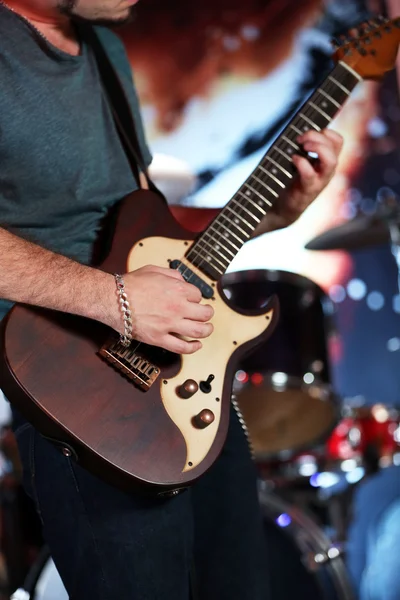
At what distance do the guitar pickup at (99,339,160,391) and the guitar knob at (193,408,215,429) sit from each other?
0.10 metres

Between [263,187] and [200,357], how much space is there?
40 centimetres

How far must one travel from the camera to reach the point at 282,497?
8.57 ft

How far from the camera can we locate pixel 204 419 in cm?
125

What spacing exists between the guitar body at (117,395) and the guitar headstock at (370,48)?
0.66 m

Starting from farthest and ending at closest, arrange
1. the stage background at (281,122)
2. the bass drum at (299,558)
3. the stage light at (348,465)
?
1. the stage background at (281,122)
2. the stage light at (348,465)
3. the bass drum at (299,558)

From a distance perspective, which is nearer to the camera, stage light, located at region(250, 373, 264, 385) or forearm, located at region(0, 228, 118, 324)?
forearm, located at region(0, 228, 118, 324)

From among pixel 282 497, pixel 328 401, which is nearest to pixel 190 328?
pixel 328 401

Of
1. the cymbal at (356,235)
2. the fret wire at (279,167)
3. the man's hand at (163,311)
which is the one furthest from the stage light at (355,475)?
the man's hand at (163,311)

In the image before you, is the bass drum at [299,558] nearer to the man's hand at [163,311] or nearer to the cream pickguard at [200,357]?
the cream pickguard at [200,357]

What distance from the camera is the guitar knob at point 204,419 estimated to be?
1249 mm

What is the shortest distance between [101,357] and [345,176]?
2.67 meters

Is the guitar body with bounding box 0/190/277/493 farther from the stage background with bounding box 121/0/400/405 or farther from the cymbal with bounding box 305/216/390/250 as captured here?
the stage background with bounding box 121/0/400/405

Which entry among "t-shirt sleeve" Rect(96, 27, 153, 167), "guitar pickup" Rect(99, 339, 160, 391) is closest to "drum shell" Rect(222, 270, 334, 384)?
"t-shirt sleeve" Rect(96, 27, 153, 167)

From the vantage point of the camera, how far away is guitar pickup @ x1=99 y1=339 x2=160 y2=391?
123 cm
